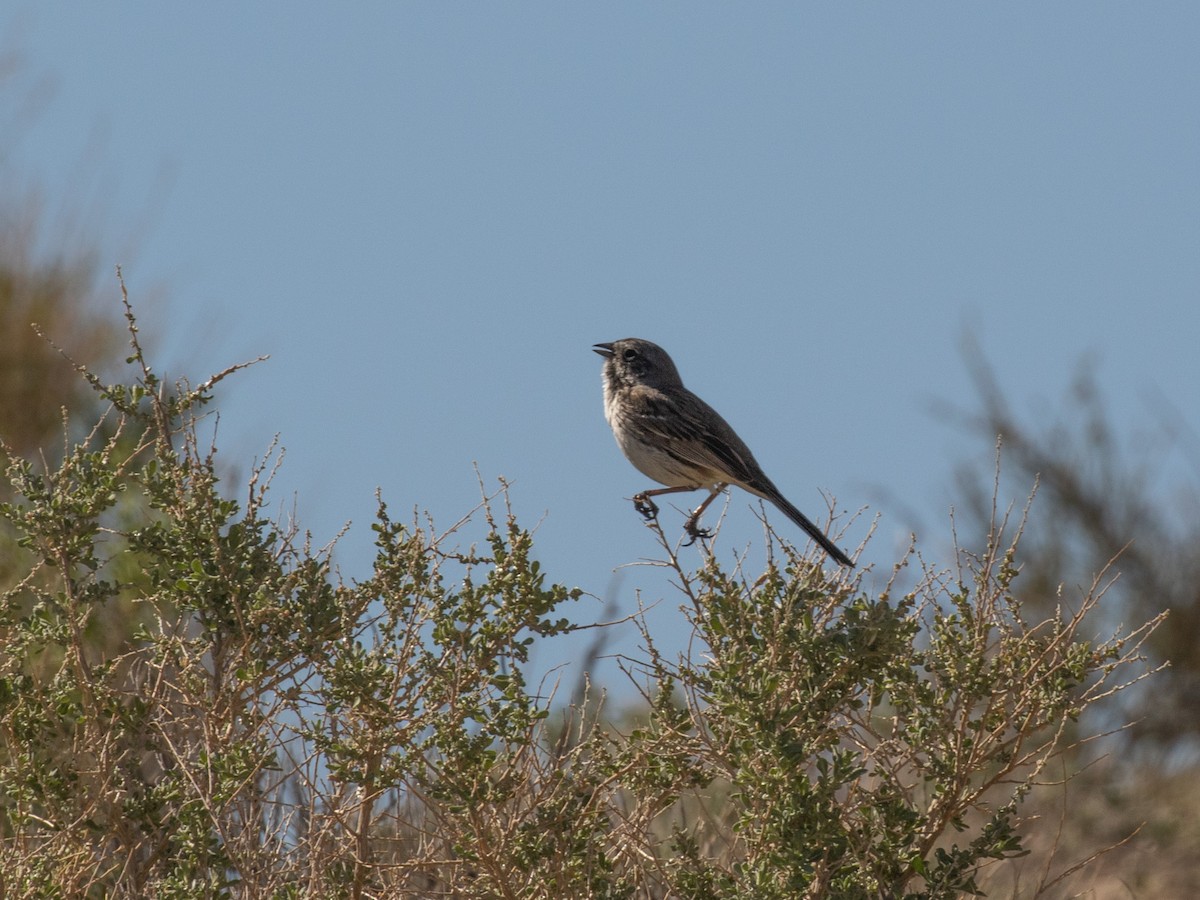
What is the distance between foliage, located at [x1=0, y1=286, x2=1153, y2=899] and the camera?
17.5 feet

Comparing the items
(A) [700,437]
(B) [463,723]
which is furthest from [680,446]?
(B) [463,723]

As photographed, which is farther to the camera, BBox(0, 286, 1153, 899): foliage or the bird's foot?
the bird's foot

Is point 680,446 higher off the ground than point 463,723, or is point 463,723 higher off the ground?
point 680,446

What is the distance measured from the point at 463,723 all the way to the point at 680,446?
137 inches

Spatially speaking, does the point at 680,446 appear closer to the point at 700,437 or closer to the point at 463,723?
the point at 700,437

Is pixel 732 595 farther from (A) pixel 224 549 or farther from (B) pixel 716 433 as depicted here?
(B) pixel 716 433

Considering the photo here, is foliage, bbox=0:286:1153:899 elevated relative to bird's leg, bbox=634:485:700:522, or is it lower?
lower

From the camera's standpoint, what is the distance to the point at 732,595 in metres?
5.43

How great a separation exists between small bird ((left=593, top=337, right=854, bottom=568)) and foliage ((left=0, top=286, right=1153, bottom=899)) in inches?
107

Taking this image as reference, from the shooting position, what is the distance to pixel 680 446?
8914 millimetres

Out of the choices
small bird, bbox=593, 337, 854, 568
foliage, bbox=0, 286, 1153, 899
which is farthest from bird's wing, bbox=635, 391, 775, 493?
foliage, bbox=0, 286, 1153, 899

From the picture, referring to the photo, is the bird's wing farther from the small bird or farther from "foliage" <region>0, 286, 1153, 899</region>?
"foliage" <region>0, 286, 1153, 899</region>

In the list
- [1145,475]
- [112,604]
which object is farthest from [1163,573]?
[112,604]

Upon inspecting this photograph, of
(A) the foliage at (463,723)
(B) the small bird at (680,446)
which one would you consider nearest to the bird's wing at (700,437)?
(B) the small bird at (680,446)
